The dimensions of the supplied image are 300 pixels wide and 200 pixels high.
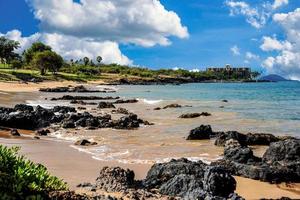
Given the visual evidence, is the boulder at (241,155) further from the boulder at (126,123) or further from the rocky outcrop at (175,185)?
the boulder at (126,123)

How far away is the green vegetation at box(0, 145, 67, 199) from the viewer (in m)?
6.78

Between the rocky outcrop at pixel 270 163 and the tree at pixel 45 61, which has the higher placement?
the tree at pixel 45 61

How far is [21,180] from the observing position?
7227 millimetres

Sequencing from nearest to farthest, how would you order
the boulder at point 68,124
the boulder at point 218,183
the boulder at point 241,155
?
the boulder at point 218,183 → the boulder at point 241,155 → the boulder at point 68,124

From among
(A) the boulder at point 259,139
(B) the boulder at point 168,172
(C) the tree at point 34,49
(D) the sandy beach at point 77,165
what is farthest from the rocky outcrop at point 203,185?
(C) the tree at point 34,49

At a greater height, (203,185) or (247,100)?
(203,185)

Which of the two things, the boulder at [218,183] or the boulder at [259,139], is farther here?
the boulder at [259,139]

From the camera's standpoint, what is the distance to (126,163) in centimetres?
1631

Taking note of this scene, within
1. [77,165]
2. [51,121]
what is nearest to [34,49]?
[51,121]

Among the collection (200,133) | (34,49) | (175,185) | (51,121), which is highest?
(34,49)

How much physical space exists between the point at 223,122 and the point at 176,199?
26543 mm

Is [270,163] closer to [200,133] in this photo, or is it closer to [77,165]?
[77,165]

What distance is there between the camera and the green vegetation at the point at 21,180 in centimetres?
678

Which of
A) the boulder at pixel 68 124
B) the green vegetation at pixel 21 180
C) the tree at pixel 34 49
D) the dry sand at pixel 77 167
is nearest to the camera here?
the green vegetation at pixel 21 180
